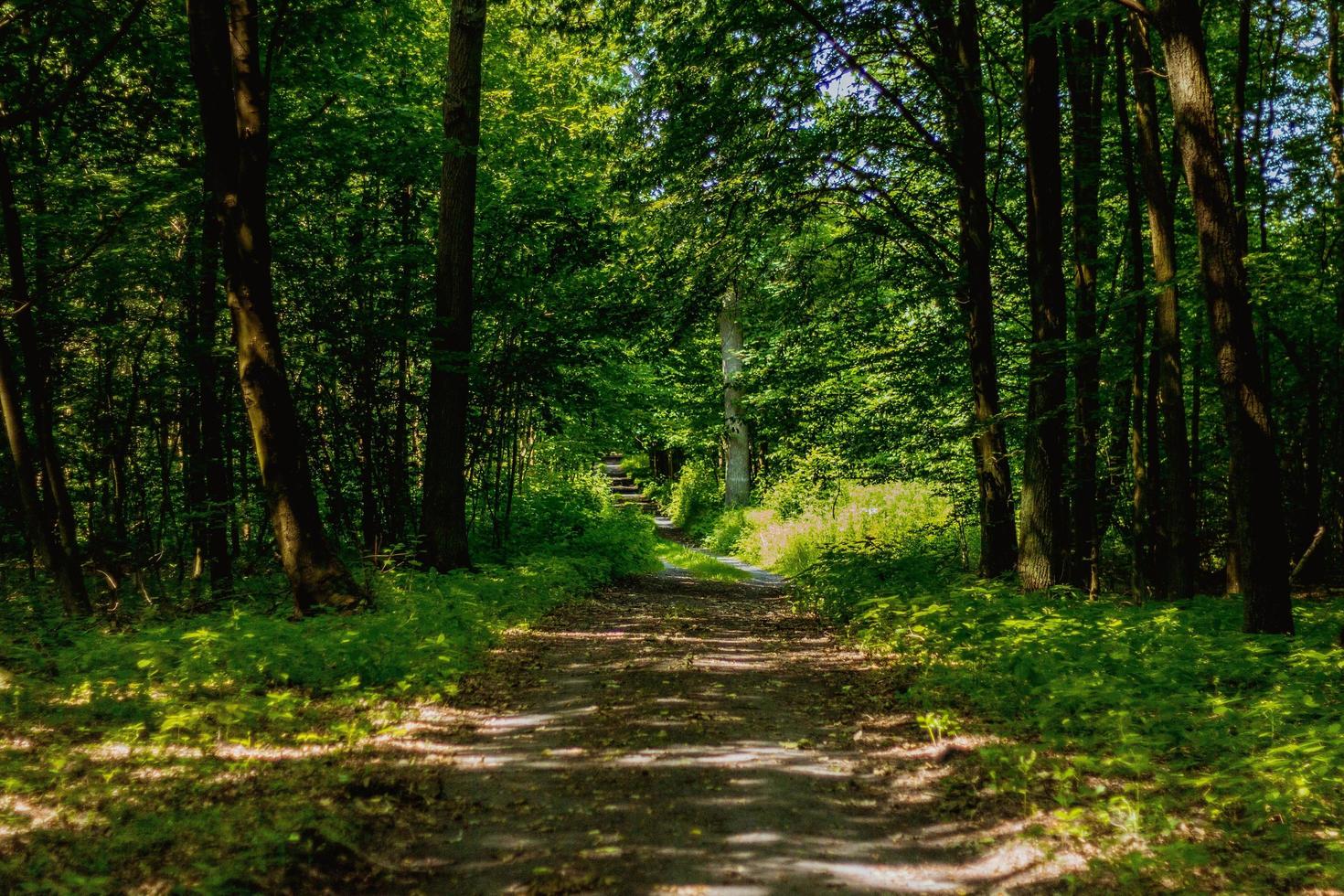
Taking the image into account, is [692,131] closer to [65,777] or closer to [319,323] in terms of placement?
→ [319,323]

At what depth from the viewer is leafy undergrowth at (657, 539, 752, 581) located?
18750 millimetres

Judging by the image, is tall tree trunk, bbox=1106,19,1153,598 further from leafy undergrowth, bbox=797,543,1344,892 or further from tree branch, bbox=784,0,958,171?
leafy undergrowth, bbox=797,543,1344,892

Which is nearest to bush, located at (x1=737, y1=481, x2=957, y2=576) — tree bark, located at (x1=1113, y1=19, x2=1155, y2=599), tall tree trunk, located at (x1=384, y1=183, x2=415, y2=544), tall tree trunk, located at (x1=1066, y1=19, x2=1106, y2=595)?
tree bark, located at (x1=1113, y1=19, x2=1155, y2=599)

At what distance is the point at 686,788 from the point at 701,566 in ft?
51.6

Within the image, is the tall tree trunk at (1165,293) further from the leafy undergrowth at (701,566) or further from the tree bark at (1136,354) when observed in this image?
the leafy undergrowth at (701,566)

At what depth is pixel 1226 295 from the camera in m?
6.18

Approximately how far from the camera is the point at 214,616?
802cm

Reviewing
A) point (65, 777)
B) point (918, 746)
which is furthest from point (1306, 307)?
point (65, 777)

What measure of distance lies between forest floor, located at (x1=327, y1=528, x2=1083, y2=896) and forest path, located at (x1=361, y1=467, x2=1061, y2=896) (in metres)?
0.01

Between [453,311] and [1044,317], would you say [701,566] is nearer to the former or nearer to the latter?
[453,311]

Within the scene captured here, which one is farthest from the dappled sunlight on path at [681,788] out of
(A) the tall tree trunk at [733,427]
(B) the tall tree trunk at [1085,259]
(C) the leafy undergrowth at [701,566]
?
(A) the tall tree trunk at [733,427]

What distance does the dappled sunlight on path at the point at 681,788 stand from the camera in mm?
3586

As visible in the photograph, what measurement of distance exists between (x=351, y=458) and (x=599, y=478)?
1234 cm

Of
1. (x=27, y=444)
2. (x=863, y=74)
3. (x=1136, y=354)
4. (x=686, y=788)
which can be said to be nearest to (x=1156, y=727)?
(x=686, y=788)
